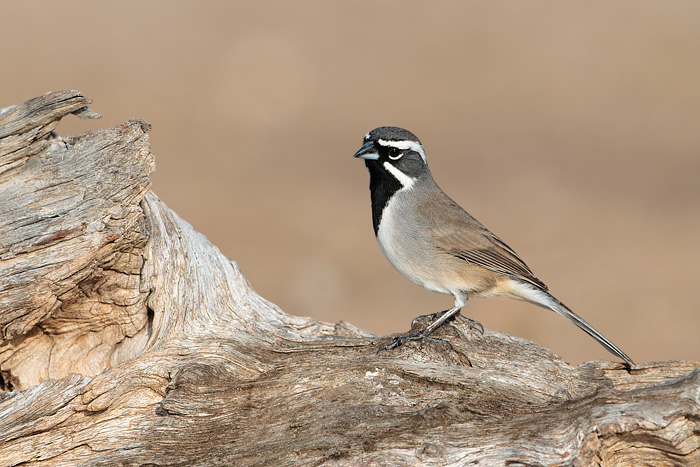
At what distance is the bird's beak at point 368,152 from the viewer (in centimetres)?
689

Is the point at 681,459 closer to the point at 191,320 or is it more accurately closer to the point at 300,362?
the point at 300,362

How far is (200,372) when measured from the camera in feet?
18.2

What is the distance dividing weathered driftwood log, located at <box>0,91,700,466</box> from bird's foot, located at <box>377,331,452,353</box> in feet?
0.26

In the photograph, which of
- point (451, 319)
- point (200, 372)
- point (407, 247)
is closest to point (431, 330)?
point (451, 319)

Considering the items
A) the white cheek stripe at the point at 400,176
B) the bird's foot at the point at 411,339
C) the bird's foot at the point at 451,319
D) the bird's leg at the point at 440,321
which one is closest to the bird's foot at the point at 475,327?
the bird's foot at the point at 451,319

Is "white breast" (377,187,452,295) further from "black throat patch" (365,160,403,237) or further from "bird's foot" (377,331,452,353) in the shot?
"bird's foot" (377,331,452,353)

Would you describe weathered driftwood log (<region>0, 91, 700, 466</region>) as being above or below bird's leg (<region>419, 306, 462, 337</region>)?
below

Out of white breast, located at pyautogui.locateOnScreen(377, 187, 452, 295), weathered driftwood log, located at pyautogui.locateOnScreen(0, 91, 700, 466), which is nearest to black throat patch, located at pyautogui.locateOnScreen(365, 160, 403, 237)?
white breast, located at pyautogui.locateOnScreen(377, 187, 452, 295)

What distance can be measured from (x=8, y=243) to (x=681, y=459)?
4.85 m

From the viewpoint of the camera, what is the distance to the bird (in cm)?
689

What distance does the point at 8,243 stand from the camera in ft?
18.5

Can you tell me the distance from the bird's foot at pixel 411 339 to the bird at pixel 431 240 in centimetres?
43

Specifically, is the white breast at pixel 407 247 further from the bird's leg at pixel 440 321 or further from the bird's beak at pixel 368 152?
the bird's beak at pixel 368 152

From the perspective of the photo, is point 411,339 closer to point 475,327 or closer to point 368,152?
point 475,327
